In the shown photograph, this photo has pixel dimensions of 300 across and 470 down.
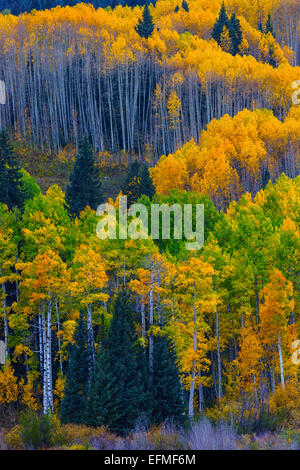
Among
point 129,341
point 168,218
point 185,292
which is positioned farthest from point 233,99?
point 129,341

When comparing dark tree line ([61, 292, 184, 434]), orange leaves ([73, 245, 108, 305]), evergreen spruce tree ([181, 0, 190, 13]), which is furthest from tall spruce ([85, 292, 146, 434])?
evergreen spruce tree ([181, 0, 190, 13])

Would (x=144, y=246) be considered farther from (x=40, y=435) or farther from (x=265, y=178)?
(x=265, y=178)

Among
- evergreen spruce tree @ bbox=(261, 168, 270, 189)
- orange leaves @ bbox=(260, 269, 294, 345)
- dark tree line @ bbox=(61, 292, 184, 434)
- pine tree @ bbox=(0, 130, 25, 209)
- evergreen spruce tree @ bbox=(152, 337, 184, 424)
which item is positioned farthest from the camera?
evergreen spruce tree @ bbox=(261, 168, 270, 189)

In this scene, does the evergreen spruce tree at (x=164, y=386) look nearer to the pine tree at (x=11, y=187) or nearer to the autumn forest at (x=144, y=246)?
the autumn forest at (x=144, y=246)

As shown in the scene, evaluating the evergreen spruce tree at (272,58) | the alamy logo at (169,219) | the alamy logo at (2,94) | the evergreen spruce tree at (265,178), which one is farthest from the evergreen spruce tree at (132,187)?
the evergreen spruce tree at (272,58)

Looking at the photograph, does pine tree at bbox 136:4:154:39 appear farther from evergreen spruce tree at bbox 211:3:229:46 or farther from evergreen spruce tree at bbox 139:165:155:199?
evergreen spruce tree at bbox 139:165:155:199

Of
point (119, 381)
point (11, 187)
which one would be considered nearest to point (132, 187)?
point (11, 187)
